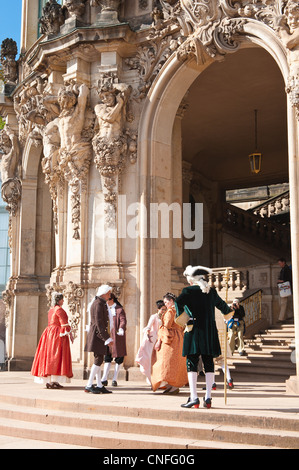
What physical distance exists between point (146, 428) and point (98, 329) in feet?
9.71

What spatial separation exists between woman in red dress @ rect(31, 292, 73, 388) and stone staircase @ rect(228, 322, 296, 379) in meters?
3.66

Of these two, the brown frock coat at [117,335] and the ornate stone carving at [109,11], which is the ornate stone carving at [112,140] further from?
the brown frock coat at [117,335]

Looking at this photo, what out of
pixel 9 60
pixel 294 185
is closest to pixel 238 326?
pixel 294 185

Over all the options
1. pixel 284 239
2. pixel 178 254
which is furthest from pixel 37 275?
pixel 284 239

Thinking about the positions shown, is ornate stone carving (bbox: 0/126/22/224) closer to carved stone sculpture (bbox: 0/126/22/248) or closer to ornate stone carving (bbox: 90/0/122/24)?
carved stone sculpture (bbox: 0/126/22/248)

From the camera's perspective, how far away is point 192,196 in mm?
22359

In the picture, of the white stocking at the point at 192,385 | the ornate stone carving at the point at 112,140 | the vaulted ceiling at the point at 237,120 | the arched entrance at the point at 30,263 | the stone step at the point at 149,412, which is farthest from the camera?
the arched entrance at the point at 30,263

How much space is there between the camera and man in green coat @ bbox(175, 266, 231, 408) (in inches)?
318

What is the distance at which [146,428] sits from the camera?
7262mm

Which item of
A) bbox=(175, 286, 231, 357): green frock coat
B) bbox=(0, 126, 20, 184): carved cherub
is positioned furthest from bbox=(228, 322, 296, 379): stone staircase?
bbox=(0, 126, 20, 184): carved cherub

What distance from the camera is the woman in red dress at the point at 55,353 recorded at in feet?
35.4

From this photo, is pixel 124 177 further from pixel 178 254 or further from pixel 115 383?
pixel 115 383

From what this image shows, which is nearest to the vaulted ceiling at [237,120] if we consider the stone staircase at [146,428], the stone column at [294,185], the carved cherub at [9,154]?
the stone column at [294,185]

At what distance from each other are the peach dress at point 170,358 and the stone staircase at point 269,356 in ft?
8.21
